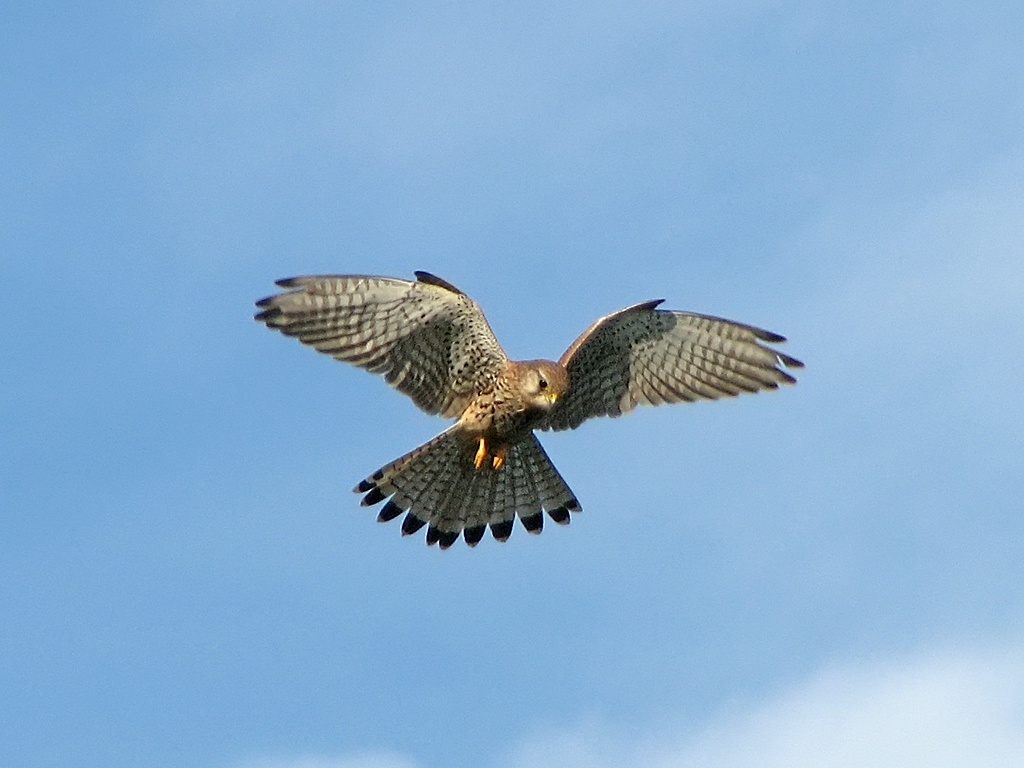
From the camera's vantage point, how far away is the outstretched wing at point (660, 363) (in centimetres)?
1445

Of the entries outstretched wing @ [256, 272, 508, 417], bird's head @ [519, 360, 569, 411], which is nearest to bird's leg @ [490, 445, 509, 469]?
outstretched wing @ [256, 272, 508, 417]

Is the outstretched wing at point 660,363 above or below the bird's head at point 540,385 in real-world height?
above

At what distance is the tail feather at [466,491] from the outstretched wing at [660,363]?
41cm

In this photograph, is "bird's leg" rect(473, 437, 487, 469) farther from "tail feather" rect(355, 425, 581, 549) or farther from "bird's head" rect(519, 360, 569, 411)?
"bird's head" rect(519, 360, 569, 411)

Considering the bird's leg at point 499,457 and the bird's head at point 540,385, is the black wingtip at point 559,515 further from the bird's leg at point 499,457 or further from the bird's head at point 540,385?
the bird's head at point 540,385

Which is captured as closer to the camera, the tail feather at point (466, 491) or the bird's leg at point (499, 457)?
the bird's leg at point (499, 457)

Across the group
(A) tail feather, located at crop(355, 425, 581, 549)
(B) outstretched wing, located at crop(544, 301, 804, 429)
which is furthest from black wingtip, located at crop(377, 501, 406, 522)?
(B) outstretched wing, located at crop(544, 301, 804, 429)

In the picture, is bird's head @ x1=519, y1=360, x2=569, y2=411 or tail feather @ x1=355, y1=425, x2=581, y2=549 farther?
tail feather @ x1=355, y1=425, x2=581, y2=549

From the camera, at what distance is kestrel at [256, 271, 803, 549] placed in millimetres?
13516

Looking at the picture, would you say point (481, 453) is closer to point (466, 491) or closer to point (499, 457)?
point (499, 457)

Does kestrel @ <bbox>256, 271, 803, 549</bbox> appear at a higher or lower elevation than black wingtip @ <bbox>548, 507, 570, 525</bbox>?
higher

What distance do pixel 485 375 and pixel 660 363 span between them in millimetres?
1519

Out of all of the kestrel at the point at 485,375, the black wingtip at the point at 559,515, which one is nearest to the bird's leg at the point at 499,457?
the kestrel at the point at 485,375

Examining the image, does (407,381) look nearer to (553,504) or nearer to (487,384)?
(487,384)
